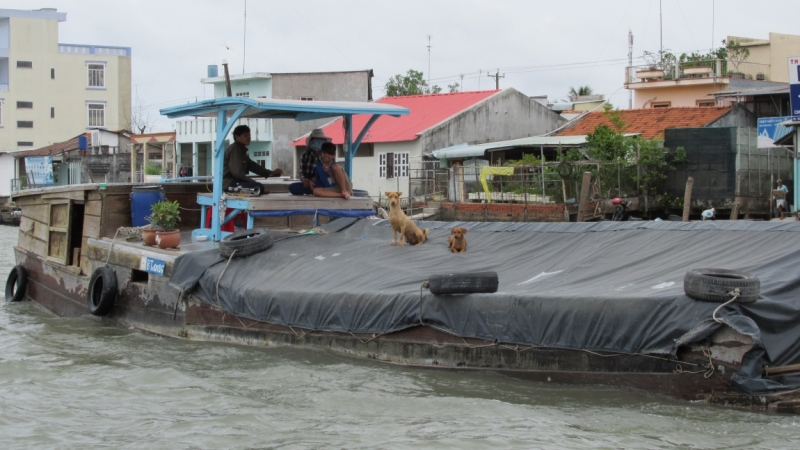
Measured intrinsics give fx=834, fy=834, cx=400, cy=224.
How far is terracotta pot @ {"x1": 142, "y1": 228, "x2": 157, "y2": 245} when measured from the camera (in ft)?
30.6

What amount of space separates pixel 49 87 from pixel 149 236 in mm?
43749

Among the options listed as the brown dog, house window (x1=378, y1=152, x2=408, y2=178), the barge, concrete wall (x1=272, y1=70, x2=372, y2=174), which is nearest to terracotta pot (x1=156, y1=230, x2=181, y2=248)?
the barge

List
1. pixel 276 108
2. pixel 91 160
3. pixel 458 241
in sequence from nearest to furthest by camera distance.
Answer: pixel 458 241 → pixel 276 108 → pixel 91 160

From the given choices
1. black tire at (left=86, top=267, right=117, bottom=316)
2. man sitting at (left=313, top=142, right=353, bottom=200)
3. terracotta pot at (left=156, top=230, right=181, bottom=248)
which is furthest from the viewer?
man sitting at (left=313, top=142, right=353, bottom=200)

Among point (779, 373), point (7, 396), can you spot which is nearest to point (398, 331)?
point (779, 373)

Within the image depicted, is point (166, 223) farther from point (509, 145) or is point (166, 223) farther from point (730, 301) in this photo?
point (509, 145)

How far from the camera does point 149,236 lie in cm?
934

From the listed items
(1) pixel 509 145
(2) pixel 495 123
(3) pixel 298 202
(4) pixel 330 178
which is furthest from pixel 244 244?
(2) pixel 495 123

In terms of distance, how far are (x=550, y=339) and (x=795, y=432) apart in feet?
5.46

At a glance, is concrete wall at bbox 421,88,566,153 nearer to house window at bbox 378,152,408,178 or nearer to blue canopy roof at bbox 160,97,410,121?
house window at bbox 378,152,408,178

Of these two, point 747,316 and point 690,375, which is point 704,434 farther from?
point 747,316

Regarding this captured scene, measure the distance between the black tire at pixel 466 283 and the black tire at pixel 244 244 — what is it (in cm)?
264

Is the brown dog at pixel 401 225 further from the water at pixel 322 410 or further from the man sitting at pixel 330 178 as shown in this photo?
the water at pixel 322 410

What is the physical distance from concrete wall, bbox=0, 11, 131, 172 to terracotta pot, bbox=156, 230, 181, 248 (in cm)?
4355
